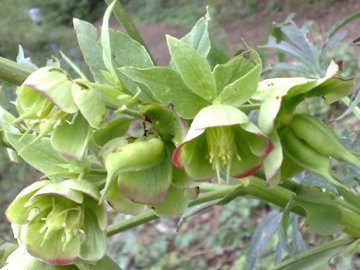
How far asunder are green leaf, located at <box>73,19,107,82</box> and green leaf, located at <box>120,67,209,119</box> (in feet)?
0.24

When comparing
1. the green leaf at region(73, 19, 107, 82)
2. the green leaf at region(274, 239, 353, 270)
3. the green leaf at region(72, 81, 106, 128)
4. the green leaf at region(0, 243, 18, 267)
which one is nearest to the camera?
the green leaf at region(72, 81, 106, 128)

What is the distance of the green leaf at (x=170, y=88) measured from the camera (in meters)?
0.54

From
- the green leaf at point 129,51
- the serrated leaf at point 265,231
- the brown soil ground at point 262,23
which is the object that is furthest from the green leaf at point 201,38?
the brown soil ground at point 262,23

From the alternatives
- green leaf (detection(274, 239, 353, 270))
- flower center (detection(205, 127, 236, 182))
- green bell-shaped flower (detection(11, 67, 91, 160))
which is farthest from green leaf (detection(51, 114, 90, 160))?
green leaf (detection(274, 239, 353, 270))

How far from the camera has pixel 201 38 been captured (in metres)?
0.63

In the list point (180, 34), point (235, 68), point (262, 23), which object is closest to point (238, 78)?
point (235, 68)

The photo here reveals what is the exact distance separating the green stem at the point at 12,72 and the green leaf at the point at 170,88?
0.10 metres

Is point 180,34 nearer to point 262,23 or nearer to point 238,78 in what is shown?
point 262,23

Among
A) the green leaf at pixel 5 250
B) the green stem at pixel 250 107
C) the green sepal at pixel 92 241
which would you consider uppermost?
the green stem at pixel 250 107

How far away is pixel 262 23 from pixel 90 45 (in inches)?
188

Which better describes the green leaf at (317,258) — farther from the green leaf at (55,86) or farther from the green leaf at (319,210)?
the green leaf at (55,86)

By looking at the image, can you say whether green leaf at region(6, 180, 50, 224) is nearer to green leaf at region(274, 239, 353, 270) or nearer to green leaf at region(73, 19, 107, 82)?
green leaf at region(73, 19, 107, 82)

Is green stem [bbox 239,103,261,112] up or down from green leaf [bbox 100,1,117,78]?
down

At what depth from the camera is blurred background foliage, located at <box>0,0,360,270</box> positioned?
7.78 feet
